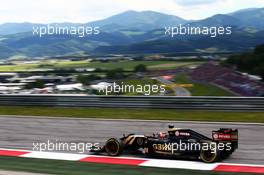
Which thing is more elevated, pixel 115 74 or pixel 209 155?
pixel 115 74

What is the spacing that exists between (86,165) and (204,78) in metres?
11.0

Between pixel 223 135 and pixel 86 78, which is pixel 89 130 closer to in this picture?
pixel 223 135

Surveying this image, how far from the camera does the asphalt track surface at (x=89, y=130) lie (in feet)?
38.7

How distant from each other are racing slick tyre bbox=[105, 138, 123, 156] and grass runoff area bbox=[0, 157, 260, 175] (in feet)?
2.66

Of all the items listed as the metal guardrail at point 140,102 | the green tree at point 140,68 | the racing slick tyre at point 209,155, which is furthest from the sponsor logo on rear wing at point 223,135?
the green tree at point 140,68

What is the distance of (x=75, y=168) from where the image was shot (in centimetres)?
913

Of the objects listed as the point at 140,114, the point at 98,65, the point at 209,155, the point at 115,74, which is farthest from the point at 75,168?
the point at 98,65

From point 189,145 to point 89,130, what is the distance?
5.35 m

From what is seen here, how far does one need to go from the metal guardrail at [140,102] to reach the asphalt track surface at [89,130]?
242cm

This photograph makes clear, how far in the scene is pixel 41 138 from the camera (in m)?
13.0

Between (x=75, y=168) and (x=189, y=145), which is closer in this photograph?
(x=75, y=168)

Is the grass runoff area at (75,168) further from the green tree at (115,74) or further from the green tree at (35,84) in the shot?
the green tree at (35,84)

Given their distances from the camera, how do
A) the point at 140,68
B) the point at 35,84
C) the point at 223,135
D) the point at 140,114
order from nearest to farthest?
the point at 223,135 < the point at 140,114 < the point at 140,68 < the point at 35,84

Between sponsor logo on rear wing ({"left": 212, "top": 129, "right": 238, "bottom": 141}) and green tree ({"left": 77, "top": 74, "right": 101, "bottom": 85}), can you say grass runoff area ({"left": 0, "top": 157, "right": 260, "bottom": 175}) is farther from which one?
green tree ({"left": 77, "top": 74, "right": 101, "bottom": 85})
